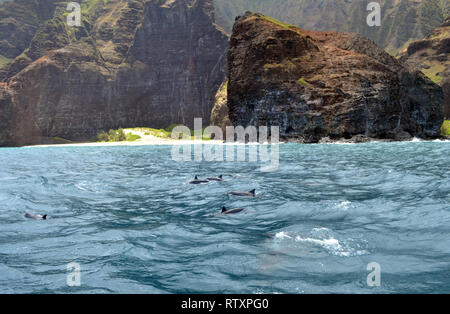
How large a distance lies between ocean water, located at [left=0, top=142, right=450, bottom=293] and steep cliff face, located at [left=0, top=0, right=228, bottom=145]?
107 meters

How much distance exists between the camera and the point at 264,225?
854 centimetres

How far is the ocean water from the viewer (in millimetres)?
5051

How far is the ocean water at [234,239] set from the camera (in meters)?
5.05

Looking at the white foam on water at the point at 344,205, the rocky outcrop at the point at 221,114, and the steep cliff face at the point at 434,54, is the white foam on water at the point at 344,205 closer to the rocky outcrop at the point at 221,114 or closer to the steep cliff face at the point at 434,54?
the rocky outcrop at the point at 221,114

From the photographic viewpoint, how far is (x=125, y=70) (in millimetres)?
119375

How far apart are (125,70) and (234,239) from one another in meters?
122

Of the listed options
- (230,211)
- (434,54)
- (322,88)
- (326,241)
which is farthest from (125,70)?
(326,241)

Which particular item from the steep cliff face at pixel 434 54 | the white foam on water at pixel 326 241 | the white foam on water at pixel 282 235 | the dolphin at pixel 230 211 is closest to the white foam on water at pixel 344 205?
the white foam on water at pixel 326 241

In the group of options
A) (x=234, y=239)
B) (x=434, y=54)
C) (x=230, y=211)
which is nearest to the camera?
(x=234, y=239)

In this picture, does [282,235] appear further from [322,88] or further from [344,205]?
[322,88]

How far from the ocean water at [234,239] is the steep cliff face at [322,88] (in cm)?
4170

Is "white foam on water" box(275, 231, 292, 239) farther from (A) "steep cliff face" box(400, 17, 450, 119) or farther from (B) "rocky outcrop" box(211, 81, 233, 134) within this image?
(A) "steep cliff face" box(400, 17, 450, 119)

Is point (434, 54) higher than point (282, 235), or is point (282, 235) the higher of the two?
point (434, 54)
